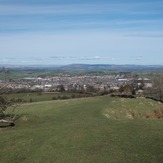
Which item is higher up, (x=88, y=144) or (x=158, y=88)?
(x=88, y=144)

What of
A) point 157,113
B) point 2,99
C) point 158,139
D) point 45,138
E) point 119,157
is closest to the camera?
point 119,157

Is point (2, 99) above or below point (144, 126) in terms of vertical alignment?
above

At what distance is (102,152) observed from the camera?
19.9 meters

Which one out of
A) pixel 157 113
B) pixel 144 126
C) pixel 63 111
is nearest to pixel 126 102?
pixel 157 113

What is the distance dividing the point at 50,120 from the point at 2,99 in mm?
9740

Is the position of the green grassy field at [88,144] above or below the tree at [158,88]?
above

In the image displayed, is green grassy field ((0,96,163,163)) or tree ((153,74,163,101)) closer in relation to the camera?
green grassy field ((0,96,163,163))

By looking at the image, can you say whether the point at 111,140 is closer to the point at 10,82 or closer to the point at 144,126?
the point at 144,126

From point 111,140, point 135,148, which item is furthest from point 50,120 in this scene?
point 135,148

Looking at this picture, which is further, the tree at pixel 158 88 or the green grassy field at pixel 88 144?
the tree at pixel 158 88

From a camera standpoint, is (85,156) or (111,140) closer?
(85,156)

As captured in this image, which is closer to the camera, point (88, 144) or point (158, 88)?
point (88, 144)

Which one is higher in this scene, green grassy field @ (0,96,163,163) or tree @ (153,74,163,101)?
green grassy field @ (0,96,163,163)

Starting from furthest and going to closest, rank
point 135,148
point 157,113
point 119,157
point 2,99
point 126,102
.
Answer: point 126,102
point 157,113
point 2,99
point 135,148
point 119,157
